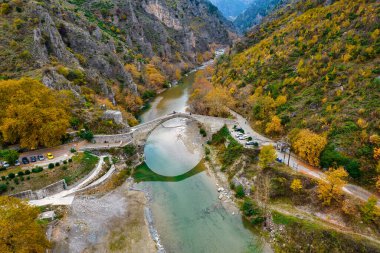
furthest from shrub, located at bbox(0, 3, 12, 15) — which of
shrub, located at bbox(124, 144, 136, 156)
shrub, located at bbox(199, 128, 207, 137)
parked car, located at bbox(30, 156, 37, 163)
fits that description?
shrub, located at bbox(199, 128, 207, 137)

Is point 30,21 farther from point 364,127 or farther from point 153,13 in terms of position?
point 153,13

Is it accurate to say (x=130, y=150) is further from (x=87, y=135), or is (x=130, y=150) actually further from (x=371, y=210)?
(x=371, y=210)

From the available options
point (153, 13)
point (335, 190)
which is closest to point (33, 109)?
point (335, 190)

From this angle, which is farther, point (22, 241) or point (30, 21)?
point (30, 21)

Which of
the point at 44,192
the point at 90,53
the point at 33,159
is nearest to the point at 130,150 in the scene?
the point at 33,159

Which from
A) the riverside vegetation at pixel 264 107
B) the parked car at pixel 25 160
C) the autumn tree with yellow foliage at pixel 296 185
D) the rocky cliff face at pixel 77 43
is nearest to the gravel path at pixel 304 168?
the riverside vegetation at pixel 264 107

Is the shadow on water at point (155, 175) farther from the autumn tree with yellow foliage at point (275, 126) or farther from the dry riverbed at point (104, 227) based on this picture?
the autumn tree with yellow foliage at point (275, 126)
